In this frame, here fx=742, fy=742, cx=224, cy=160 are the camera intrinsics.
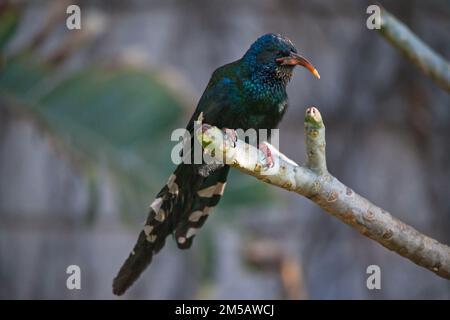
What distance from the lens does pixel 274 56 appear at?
3125 mm

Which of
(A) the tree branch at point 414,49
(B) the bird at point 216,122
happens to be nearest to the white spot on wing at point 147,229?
(B) the bird at point 216,122

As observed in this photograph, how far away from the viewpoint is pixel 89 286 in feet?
18.4

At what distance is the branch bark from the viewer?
2645 mm

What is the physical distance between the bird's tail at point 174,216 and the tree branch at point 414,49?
977 millimetres

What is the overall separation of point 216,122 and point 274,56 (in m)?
0.37

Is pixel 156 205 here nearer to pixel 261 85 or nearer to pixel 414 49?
pixel 261 85

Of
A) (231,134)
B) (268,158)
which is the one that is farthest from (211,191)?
(268,158)

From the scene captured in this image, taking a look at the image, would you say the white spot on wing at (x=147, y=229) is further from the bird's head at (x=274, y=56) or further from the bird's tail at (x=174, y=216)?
the bird's head at (x=274, y=56)

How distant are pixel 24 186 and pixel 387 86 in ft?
9.67

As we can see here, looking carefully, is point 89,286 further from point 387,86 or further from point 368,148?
point 387,86

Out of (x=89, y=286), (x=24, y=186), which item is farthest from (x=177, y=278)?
(x=24, y=186)

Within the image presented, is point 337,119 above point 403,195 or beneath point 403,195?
above

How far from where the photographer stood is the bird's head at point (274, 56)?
3.09 m

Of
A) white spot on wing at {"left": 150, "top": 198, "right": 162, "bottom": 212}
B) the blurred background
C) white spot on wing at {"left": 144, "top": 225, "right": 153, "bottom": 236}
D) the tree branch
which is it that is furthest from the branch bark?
the blurred background
